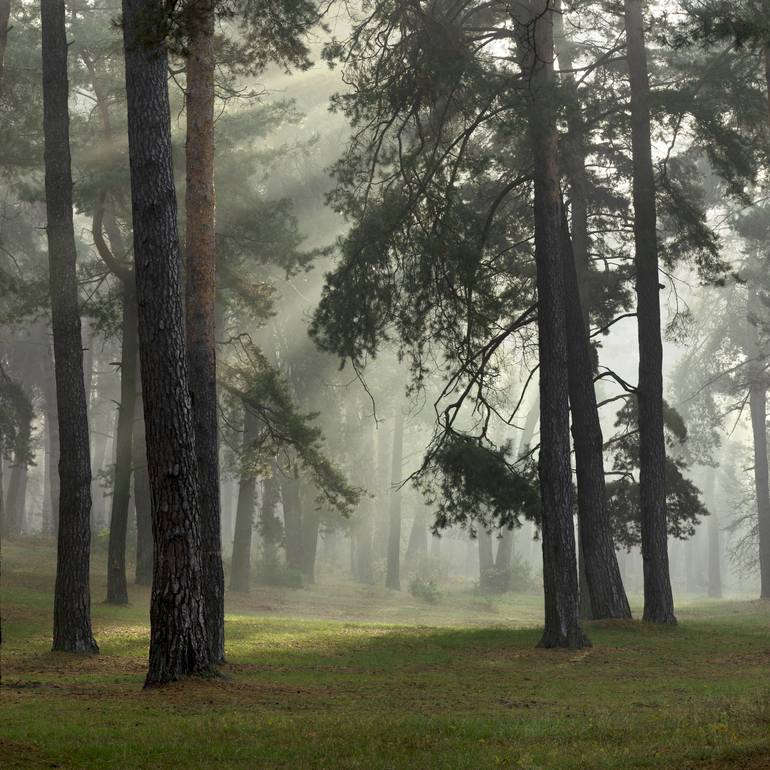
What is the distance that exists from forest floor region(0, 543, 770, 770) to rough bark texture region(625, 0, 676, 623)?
1.28 m

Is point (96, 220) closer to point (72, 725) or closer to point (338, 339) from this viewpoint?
point (338, 339)

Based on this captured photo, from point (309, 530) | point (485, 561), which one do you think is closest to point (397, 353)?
point (309, 530)

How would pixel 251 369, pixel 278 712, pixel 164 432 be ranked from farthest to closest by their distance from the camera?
pixel 251 369 → pixel 164 432 → pixel 278 712

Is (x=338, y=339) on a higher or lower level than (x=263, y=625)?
higher

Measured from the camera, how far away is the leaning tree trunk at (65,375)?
15.4 meters

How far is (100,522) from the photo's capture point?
137 feet

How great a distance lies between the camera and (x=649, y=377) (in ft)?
67.9

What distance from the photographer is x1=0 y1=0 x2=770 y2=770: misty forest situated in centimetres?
920

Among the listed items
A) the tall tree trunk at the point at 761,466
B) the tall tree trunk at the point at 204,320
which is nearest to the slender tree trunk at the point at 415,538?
the tall tree trunk at the point at 761,466

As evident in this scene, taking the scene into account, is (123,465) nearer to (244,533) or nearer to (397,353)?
(397,353)

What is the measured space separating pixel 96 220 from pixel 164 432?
42.4ft

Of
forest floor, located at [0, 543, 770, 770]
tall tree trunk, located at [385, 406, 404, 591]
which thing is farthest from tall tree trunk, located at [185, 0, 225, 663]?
tall tree trunk, located at [385, 406, 404, 591]

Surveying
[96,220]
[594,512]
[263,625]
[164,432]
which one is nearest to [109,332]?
[96,220]

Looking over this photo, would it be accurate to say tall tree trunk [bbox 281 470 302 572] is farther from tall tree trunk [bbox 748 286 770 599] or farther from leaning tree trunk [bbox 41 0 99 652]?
leaning tree trunk [bbox 41 0 99 652]
